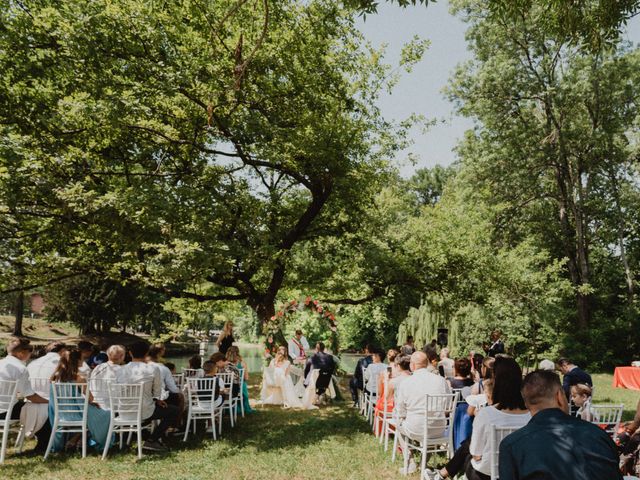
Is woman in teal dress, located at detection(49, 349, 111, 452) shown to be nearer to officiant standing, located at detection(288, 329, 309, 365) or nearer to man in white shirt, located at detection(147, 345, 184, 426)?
man in white shirt, located at detection(147, 345, 184, 426)

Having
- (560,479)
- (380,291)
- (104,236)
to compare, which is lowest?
Result: (560,479)

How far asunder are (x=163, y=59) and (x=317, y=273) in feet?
22.2

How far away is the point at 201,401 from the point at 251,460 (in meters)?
1.64

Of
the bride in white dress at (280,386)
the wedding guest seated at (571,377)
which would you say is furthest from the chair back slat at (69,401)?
the wedding guest seated at (571,377)

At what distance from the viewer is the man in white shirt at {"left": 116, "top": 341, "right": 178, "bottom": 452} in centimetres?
654

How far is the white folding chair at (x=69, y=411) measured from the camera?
6.24 meters

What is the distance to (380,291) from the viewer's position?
521 inches

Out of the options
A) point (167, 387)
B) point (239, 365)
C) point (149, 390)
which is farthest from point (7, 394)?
point (239, 365)

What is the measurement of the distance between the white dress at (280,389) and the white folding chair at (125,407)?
447cm

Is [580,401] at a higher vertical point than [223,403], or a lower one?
higher

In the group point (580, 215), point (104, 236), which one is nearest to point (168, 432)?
point (104, 236)

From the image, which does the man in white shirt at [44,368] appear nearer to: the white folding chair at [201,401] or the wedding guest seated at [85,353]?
the wedding guest seated at [85,353]

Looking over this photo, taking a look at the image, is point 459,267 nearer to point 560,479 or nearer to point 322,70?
point 322,70

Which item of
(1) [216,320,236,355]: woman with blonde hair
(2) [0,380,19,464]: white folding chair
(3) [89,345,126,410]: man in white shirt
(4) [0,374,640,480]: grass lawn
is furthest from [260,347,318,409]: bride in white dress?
(2) [0,380,19,464]: white folding chair
